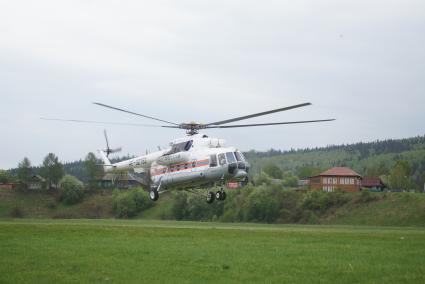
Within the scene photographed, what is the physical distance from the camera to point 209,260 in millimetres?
25547

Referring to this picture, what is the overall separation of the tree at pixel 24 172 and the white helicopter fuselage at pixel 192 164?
113m

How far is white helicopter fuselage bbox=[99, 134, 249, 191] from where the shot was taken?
46.0 metres

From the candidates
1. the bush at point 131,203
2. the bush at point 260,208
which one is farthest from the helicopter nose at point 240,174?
the bush at point 131,203

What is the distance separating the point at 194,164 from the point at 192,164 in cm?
27

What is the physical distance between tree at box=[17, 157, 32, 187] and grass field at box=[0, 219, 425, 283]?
433 ft

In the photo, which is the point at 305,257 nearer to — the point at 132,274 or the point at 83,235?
the point at 132,274

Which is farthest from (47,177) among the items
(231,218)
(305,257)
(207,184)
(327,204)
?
(305,257)

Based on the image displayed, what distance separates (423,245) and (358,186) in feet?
424

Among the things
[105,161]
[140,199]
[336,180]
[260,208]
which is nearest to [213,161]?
[105,161]

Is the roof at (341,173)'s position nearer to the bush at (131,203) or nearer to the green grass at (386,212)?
the green grass at (386,212)

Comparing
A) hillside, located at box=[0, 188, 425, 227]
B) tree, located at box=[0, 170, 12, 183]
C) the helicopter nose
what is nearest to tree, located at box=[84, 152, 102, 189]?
hillside, located at box=[0, 188, 425, 227]

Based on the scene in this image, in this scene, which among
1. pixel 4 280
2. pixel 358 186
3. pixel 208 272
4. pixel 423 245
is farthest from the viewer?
pixel 358 186

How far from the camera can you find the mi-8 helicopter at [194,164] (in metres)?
45.9

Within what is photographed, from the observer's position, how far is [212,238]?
3609 cm
